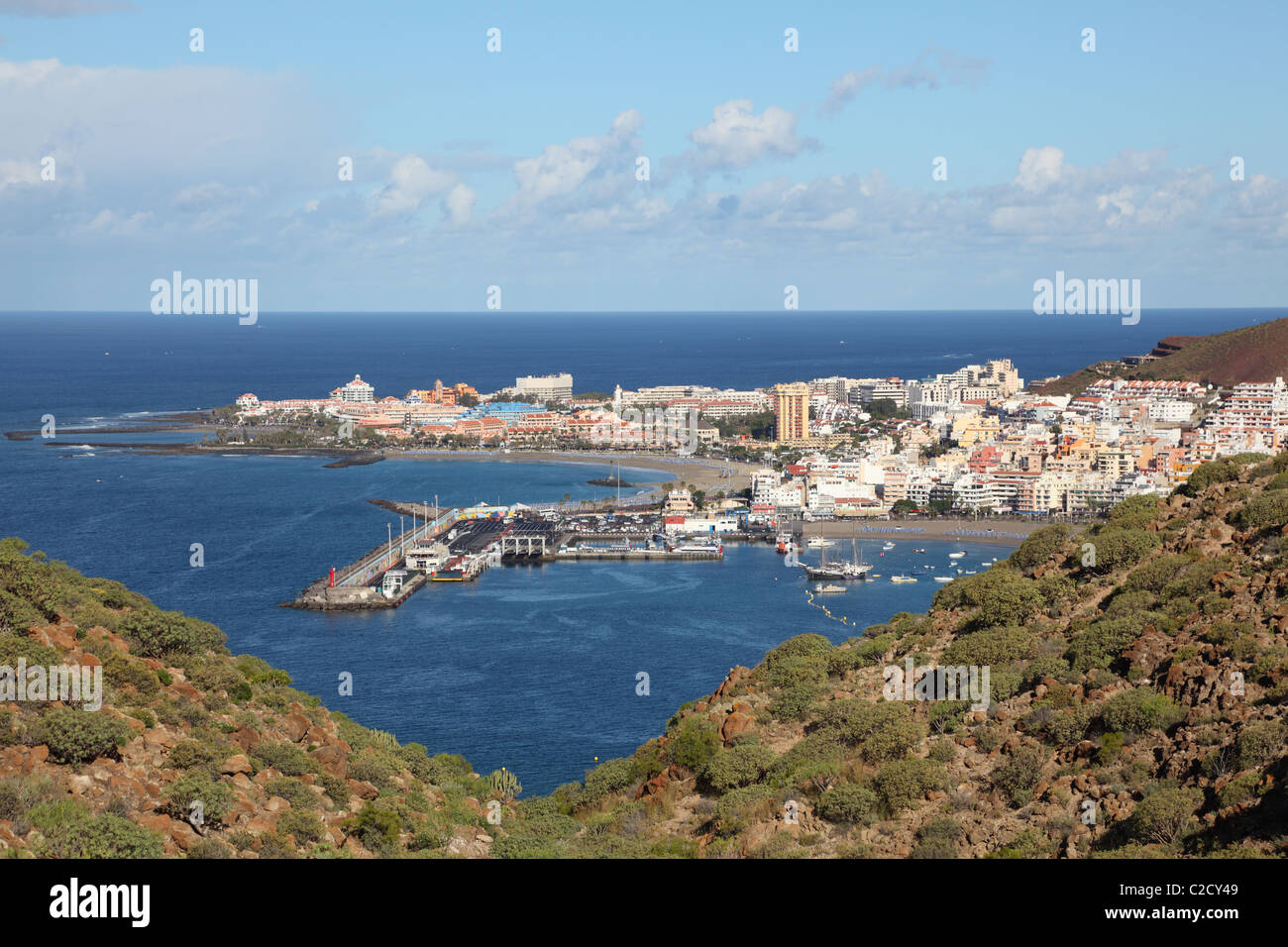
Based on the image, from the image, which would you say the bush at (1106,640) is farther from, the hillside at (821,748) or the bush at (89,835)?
the bush at (89,835)

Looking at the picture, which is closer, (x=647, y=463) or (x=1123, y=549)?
(x=1123, y=549)

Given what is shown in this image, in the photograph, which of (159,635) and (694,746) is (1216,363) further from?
(159,635)

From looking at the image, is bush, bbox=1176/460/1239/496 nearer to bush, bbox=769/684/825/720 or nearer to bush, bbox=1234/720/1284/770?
bush, bbox=769/684/825/720

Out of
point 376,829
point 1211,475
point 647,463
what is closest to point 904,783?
point 376,829
